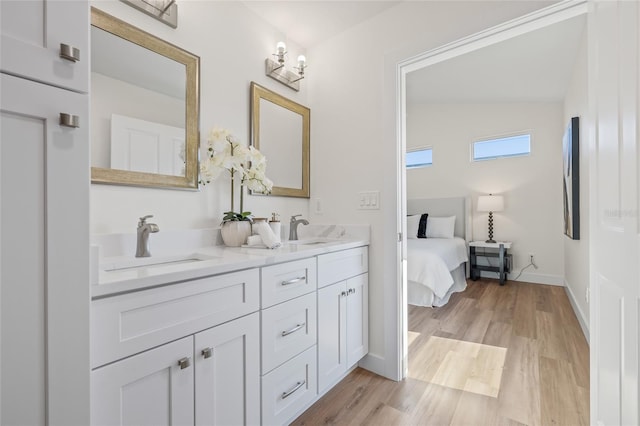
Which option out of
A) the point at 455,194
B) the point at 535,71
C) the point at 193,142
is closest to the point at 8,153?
the point at 193,142

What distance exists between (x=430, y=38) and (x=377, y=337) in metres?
1.92

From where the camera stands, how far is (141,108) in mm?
1428

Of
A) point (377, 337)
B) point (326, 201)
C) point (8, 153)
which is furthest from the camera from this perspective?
point (326, 201)

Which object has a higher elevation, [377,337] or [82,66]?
[82,66]

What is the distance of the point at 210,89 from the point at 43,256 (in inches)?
52.7

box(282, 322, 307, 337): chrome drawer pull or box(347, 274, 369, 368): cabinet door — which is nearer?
box(282, 322, 307, 337): chrome drawer pull

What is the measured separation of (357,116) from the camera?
81.6 inches

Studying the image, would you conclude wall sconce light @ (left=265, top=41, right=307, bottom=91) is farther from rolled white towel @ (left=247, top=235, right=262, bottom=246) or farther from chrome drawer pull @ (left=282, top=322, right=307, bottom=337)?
chrome drawer pull @ (left=282, top=322, right=307, bottom=337)

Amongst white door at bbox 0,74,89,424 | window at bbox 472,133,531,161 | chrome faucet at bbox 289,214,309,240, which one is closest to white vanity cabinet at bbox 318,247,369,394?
chrome faucet at bbox 289,214,309,240

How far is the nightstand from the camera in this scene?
430cm

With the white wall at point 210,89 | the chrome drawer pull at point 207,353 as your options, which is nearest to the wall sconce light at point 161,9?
the white wall at point 210,89

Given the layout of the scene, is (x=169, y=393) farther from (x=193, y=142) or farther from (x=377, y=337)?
(x=377, y=337)

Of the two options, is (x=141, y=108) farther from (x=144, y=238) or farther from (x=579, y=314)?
(x=579, y=314)

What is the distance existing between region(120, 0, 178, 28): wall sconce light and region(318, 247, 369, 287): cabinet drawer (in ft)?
4.79
